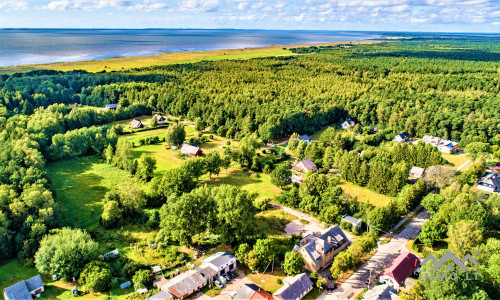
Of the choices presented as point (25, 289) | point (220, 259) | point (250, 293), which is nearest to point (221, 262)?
point (220, 259)

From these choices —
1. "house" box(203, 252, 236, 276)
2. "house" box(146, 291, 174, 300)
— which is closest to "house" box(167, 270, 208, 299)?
"house" box(146, 291, 174, 300)

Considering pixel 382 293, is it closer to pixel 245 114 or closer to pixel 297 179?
pixel 297 179

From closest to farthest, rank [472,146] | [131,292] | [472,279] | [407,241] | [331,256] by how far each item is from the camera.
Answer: [472,279] → [131,292] → [331,256] → [407,241] → [472,146]

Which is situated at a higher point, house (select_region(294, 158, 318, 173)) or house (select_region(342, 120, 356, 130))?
house (select_region(342, 120, 356, 130))

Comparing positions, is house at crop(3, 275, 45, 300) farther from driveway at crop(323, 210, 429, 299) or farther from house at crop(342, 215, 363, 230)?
house at crop(342, 215, 363, 230)

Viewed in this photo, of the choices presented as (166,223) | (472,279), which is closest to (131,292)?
(166,223)

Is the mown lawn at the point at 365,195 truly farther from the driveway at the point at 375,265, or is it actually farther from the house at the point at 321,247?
the house at the point at 321,247

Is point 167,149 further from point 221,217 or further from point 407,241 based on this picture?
point 407,241
